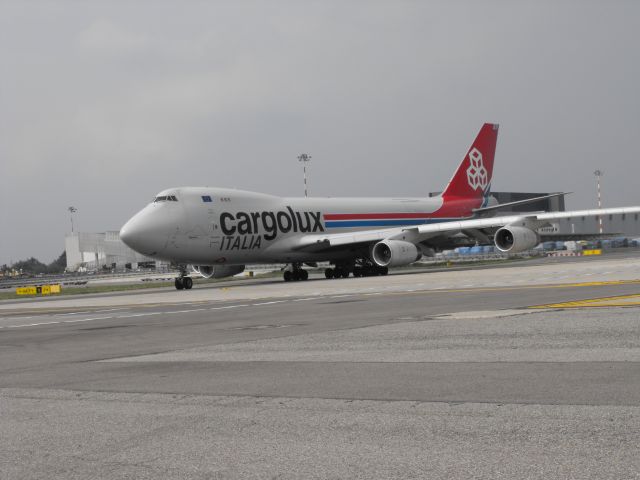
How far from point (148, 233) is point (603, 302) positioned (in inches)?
1024

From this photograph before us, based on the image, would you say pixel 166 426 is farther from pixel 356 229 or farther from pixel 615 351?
pixel 356 229

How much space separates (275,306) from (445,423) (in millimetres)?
16962

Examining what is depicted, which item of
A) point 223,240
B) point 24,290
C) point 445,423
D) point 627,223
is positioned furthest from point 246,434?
point 627,223

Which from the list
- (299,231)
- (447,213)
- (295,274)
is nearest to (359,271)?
(295,274)

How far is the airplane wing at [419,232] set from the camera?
4216 cm

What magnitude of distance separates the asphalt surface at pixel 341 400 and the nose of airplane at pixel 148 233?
919 inches

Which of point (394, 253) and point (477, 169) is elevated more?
point (477, 169)

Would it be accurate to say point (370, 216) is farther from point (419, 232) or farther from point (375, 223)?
point (419, 232)

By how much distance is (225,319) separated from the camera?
1939 centimetres

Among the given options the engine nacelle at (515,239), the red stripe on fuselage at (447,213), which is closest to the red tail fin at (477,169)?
the red stripe on fuselage at (447,213)

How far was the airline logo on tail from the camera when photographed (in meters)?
54.7

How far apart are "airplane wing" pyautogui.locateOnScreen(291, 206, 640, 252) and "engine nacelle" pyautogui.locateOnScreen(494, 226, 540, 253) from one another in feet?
2.21

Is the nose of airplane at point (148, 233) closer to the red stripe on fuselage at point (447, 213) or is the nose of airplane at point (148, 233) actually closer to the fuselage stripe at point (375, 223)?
the fuselage stripe at point (375, 223)

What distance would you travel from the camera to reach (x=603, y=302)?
671 inches
